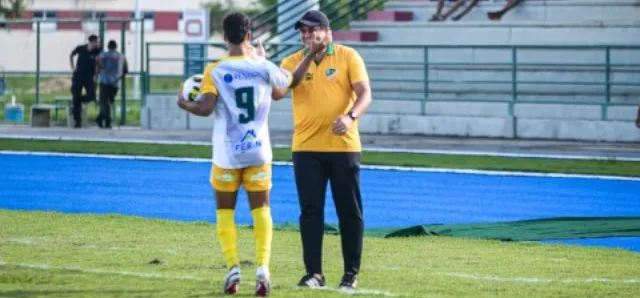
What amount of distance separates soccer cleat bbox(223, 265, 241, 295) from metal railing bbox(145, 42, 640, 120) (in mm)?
18199

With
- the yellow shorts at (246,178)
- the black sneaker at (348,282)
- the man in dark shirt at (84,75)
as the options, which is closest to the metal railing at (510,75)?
the man in dark shirt at (84,75)

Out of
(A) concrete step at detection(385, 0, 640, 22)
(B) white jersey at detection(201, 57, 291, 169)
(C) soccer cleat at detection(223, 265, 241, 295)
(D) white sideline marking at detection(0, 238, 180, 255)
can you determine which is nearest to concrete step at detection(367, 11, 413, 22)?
(A) concrete step at detection(385, 0, 640, 22)

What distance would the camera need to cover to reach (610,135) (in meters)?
27.9

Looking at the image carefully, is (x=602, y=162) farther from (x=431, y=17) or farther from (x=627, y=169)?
(x=431, y=17)

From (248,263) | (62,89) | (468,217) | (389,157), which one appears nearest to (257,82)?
(248,263)

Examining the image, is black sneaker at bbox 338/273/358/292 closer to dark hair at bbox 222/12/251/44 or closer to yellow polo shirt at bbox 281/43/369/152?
yellow polo shirt at bbox 281/43/369/152

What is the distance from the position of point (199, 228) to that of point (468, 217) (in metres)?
3.18

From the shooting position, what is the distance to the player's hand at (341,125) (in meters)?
10.1

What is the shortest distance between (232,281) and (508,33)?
22593 mm

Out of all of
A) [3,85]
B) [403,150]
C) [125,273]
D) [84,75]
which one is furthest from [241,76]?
[3,85]

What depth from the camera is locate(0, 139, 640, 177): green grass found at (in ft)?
73.9

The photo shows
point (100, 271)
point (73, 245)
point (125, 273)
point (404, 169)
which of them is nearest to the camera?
point (125, 273)

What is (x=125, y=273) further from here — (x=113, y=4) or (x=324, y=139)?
(x=113, y=4)

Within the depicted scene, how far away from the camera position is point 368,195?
62.6 ft
